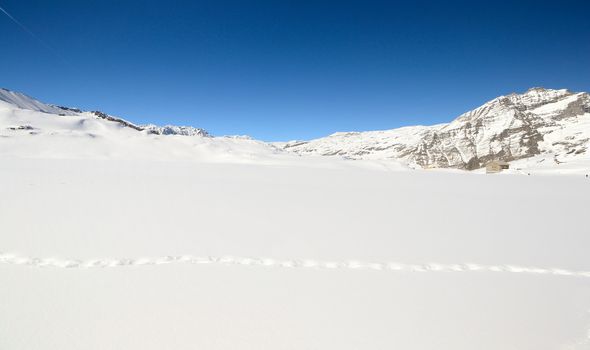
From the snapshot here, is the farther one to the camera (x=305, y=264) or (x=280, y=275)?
(x=305, y=264)

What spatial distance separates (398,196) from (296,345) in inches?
505

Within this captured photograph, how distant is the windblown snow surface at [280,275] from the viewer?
3.90 m

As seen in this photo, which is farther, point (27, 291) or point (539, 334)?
point (27, 291)

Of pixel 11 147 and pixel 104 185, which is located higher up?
pixel 11 147

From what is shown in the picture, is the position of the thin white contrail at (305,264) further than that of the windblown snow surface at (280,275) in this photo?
Yes

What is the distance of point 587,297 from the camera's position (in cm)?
519

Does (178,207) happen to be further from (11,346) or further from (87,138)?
(87,138)

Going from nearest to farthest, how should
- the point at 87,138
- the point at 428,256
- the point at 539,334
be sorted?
the point at 539,334, the point at 428,256, the point at 87,138

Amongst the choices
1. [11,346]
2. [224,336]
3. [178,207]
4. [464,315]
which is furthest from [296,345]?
[178,207]

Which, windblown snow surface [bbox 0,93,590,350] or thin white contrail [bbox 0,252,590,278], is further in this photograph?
thin white contrail [bbox 0,252,590,278]

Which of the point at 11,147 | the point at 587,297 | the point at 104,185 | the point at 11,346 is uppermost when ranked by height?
the point at 11,147

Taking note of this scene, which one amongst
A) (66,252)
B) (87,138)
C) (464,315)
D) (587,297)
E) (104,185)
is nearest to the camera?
(464,315)

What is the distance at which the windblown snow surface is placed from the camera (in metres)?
3.90

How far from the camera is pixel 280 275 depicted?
558cm
